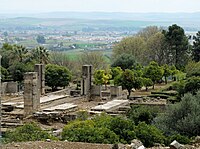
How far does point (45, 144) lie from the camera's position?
1470 cm

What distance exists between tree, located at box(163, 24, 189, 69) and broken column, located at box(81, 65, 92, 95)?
14.3 metres

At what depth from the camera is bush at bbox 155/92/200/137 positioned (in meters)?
20.3

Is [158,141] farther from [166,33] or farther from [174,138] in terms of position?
[166,33]

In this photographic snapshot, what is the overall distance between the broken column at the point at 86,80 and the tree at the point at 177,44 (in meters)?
14.3

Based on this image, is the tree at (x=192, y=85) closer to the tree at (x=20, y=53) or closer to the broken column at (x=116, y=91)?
the broken column at (x=116, y=91)

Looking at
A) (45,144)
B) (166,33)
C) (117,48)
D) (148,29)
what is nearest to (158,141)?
(45,144)

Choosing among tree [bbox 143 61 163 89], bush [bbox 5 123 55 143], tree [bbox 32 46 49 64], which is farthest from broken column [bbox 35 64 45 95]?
bush [bbox 5 123 55 143]

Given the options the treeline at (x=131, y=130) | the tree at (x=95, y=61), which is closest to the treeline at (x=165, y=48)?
the tree at (x=95, y=61)

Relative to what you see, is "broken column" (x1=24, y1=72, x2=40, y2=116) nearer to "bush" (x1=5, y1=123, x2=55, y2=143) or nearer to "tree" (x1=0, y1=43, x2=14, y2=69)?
"bush" (x1=5, y1=123, x2=55, y2=143)

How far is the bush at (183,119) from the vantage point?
20281 mm

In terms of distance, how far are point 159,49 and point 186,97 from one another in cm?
3210

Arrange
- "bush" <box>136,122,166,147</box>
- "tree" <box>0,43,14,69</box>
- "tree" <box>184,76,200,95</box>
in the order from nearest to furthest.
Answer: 1. "bush" <box>136,122,166,147</box>
2. "tree" <box>184,76,200,95</box>
3. "tree" <box>0,43,14,69</box>

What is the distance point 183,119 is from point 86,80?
53.8ft

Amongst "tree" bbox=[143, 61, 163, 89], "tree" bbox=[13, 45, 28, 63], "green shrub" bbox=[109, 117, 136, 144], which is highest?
"green shrub" bbox=[109, 117, 136, 144]
